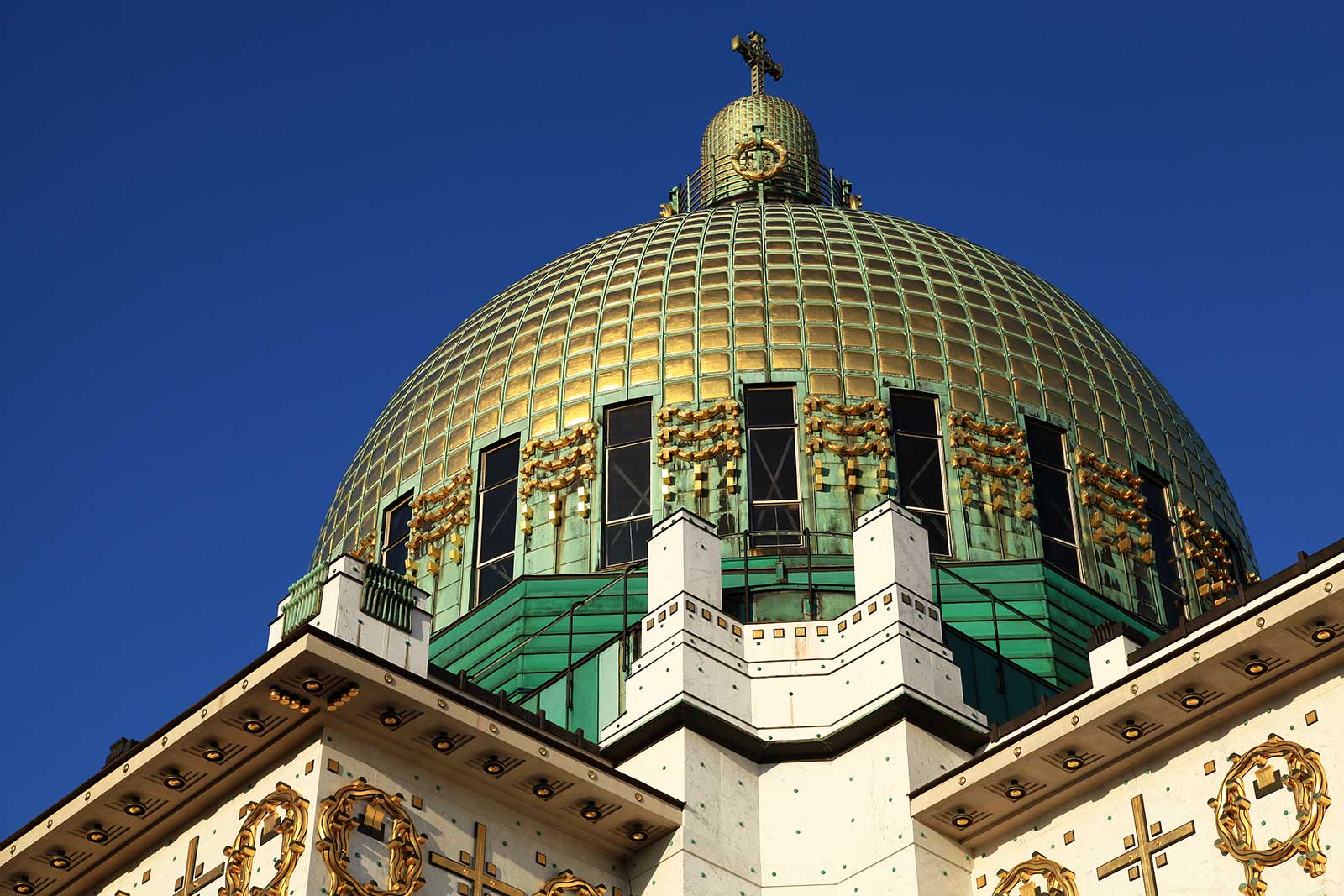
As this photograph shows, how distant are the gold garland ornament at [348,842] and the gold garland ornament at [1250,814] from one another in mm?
7829

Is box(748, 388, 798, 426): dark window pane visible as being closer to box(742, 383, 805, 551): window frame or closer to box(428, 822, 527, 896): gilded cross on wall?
box(742, 383, 805, 551): window frame

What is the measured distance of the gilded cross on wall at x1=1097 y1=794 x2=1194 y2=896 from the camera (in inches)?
933

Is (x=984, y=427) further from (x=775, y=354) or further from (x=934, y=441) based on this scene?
(x=775, y=354)

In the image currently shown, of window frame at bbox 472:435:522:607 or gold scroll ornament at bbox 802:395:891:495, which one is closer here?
gold scroll ornament at bbox 802:395:891:495

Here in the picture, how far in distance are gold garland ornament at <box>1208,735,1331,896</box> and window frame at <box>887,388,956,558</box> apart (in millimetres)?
10174

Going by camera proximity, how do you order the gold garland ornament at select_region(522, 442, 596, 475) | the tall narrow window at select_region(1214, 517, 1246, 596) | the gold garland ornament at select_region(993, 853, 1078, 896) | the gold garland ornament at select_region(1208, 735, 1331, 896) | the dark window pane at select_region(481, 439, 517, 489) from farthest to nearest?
1. the tall narrow window at select_region(1214, 517, 1246, 596)
2. the dark window pane at select_region(481, 439, 517, 489)
3. the gold garland ornament at select_region(522, 442, 596, 475)
4. the gold garland ornament at select_region(993, 853, 1078, 896)
5. the gold garland ornament at select_region(1208, 735, 1331, 896)

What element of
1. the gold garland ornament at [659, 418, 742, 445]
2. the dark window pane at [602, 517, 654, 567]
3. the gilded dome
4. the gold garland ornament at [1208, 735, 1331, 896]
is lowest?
the gold garland ornament at [1208, 735, 1331, 896]

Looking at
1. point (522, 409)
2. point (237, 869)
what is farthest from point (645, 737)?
point (522, 409)

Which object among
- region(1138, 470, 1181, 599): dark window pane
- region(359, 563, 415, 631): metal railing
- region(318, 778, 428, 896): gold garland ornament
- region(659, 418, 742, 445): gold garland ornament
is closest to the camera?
region(318, 778, 428, 896): gold garland ornament

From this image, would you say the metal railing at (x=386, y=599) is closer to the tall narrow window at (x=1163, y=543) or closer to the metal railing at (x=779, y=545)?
the metal railing at (x=779, y=545)

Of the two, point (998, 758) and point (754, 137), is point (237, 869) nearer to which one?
point (998, 758)

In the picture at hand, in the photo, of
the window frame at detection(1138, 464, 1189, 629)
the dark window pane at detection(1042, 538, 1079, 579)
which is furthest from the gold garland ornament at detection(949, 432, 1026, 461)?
the window frame at detection(1138, 464, 1189, 629)

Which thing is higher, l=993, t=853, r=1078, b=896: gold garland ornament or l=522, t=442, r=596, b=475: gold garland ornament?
l=522, t=442, r=596, b=475: gold garland ornament

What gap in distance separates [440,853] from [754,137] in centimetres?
2578
